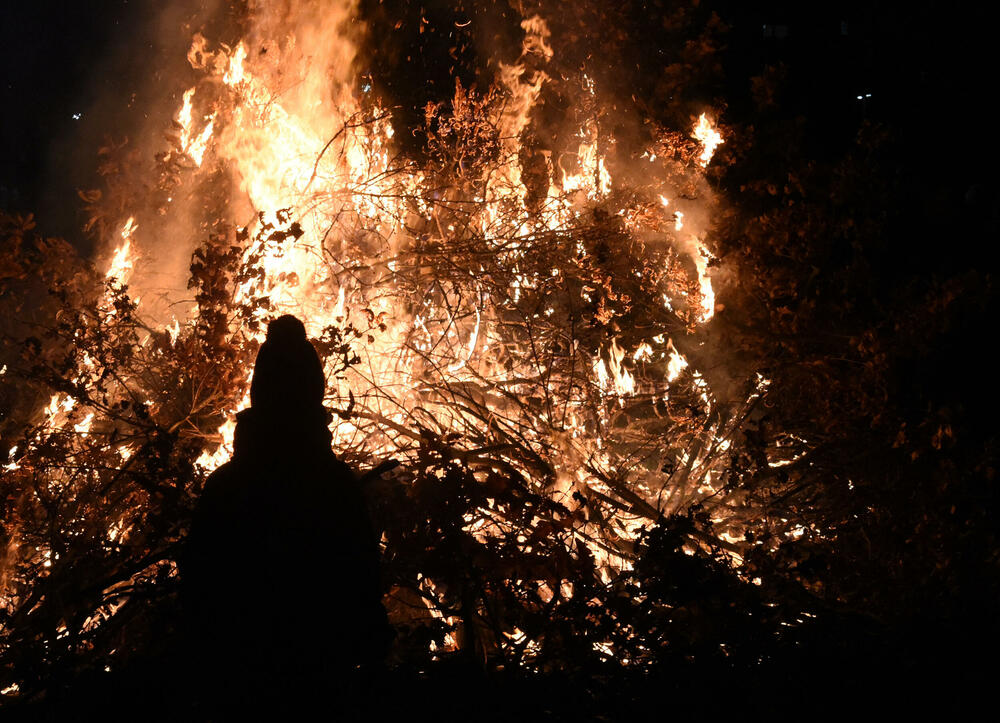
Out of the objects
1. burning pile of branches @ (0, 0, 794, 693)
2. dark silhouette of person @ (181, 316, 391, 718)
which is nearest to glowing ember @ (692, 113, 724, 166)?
burning pile of branches @ (0, 0, 794, 693)

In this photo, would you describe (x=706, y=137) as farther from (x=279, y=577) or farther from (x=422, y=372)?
(x=279, y=577)

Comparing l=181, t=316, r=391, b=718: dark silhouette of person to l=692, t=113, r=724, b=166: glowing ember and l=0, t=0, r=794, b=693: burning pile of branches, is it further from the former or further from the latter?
l=692, t=113, r=724, b=166: glowing ember

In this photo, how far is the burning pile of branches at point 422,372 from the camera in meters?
3.88

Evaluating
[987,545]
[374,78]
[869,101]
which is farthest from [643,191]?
[987,545]

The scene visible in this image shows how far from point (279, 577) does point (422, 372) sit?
382cm

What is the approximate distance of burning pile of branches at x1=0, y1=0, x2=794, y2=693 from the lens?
12.7 feet

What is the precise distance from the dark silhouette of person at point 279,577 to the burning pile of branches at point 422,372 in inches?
48.3

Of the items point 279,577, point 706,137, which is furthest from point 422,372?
point 706,137

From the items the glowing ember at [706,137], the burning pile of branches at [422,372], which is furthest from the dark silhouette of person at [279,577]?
the glowing ember at [706,137]

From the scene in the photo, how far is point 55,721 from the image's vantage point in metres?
3.09

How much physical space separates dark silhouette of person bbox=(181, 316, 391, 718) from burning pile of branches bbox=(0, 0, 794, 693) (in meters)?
1.23

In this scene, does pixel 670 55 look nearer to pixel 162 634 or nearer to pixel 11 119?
pixel 162 634

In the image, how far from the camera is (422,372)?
6027 mm

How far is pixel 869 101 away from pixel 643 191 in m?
2.92
